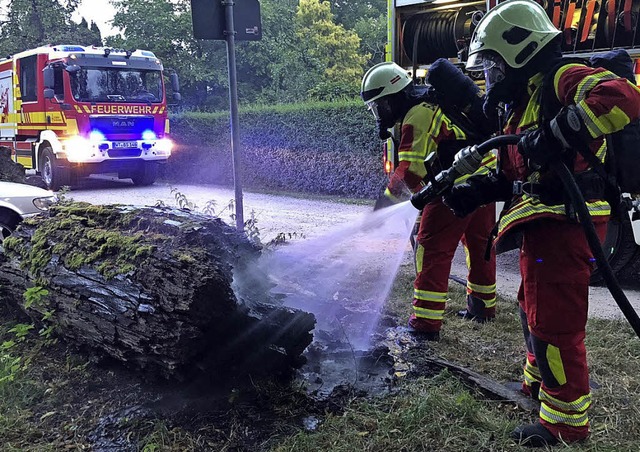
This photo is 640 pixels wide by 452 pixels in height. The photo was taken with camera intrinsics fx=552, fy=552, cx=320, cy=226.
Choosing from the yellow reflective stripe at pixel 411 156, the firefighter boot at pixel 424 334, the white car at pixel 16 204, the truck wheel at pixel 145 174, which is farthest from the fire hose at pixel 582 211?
the truck wheel at pixel 145 174

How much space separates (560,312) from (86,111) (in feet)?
39.7

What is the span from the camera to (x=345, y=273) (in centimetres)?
580

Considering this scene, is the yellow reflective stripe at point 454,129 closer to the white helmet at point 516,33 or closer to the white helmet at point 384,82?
the white helmet at point 384,82

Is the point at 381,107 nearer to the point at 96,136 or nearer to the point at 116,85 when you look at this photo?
the point at 96,136

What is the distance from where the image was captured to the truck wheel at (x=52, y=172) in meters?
12.9

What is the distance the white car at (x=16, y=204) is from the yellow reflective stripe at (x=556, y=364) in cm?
527

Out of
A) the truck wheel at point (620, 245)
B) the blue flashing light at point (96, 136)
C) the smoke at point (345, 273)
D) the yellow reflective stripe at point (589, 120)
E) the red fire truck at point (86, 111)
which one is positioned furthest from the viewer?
the blue flashing light at point (96, 136)

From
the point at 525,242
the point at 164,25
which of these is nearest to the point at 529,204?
the point at 525,242

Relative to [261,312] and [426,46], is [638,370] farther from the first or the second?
[426,46]

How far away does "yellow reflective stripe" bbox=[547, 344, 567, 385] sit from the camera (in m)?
2.42

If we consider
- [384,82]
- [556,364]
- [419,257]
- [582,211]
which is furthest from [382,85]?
[556,364]

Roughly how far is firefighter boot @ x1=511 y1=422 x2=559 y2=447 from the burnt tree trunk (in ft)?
4.08

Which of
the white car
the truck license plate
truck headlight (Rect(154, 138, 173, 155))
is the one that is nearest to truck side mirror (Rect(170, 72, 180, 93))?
truck headlight (Rect(154, 138, 173, 155))

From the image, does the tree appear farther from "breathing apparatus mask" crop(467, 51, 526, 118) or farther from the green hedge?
"breathing apparatus mask" crop(467, 51, 526, 118)
